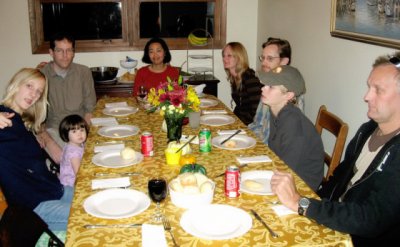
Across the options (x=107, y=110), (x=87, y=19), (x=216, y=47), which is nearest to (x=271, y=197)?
(x=107, y=110)

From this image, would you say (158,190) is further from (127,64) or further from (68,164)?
(127,64)

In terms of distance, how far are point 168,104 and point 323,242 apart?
45.4 inches

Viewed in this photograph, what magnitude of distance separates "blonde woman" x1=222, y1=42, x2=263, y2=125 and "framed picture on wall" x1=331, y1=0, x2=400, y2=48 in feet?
2.37

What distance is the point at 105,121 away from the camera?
8.94ft

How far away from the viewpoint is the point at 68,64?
3.44 m

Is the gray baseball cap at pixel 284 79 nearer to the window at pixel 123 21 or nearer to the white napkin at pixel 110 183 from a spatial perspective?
the white napkin at pixel 110 183

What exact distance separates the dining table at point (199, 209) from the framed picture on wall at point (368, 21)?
0.92 m

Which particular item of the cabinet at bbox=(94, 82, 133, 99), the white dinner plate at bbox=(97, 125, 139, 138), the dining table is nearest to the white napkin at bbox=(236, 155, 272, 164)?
the dining table

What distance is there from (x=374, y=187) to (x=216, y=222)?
23.3 inches

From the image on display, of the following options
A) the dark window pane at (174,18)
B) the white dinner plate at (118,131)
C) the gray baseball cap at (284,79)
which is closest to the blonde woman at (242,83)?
the gray baseball cap at (284,79)

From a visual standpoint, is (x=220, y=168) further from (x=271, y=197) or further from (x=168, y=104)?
(x=168, y=104)

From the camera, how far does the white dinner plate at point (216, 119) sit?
8.76 feet

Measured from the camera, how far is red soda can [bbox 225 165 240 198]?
1.59 metres

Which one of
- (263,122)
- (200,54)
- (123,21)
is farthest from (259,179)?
(123,21)
